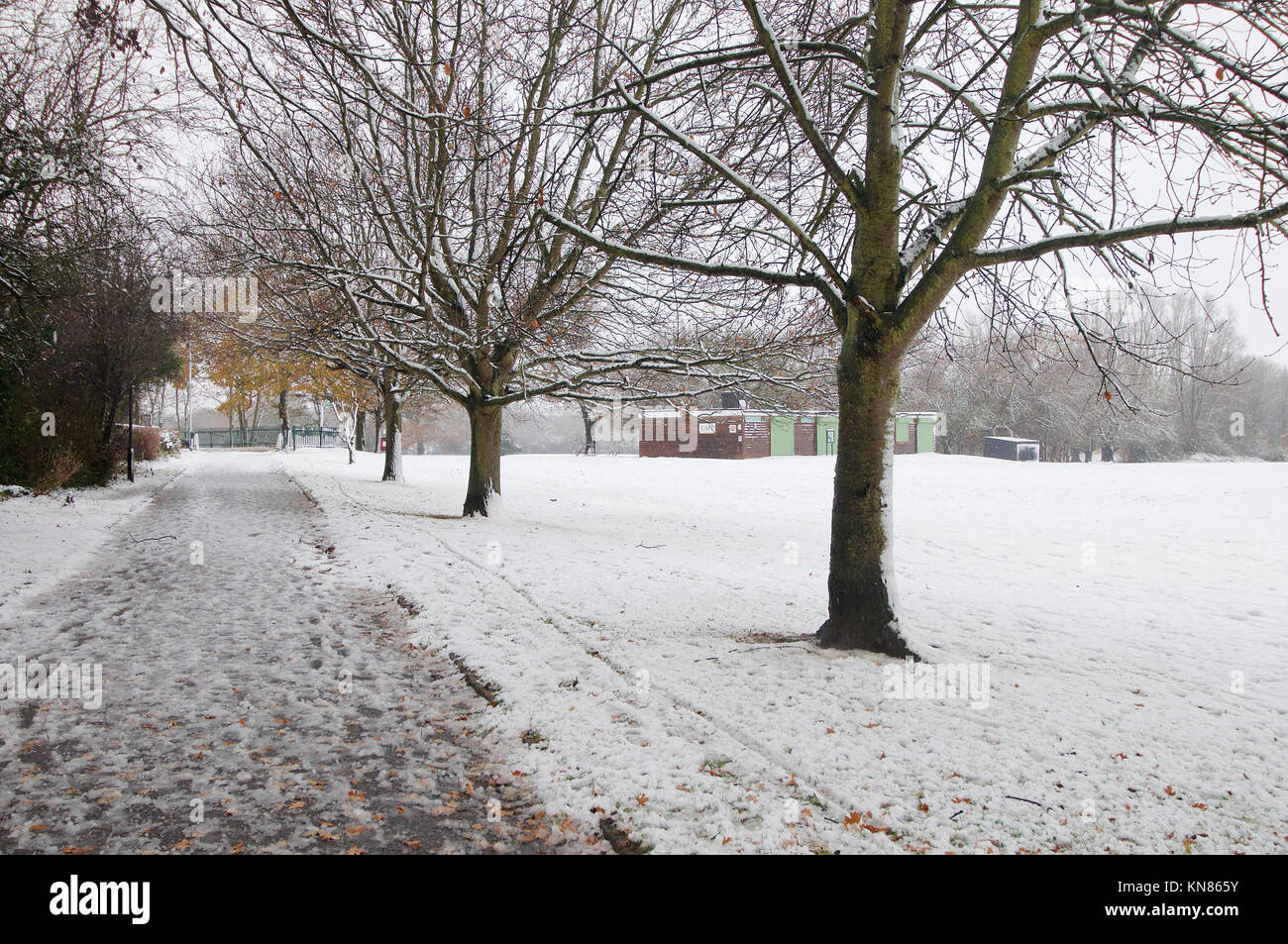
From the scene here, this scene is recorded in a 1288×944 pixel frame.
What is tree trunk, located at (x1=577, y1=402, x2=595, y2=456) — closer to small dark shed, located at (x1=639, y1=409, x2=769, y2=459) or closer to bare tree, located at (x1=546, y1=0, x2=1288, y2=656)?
small dark shed, located at (x1=639, y1=409, x2=769, y2=459)

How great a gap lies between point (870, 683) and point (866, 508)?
1.45 meters

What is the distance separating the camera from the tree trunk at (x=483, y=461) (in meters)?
14.6

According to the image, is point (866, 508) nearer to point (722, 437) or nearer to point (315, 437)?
point (722, 437)

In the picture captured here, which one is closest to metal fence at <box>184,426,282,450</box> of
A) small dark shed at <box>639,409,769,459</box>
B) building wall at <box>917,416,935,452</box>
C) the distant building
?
small dark shed at <box>639,409,769,459</box>

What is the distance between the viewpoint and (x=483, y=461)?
14.9 metres

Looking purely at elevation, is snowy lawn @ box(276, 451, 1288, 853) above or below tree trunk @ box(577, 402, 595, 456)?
below

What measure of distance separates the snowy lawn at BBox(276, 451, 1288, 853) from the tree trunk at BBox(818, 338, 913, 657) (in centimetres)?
30

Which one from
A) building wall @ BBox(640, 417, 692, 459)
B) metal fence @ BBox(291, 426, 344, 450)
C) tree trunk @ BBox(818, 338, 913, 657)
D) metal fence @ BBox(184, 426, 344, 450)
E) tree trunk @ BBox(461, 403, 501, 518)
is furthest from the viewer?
metal fence @ BBox(291, 426, 344, 450)

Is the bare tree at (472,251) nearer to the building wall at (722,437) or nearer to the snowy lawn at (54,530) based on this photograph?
the snowy lawn at (54,530)

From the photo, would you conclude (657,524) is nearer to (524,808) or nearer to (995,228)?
(995,228)

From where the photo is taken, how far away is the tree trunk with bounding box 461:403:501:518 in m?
14.6

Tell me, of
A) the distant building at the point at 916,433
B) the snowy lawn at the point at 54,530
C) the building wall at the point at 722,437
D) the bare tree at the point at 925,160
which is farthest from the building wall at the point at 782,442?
the bare tree at the point at 925,160
